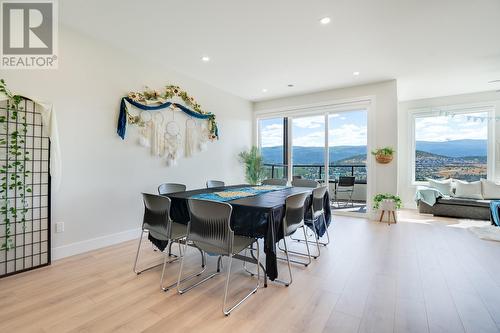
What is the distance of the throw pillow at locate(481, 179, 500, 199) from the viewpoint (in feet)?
16.7

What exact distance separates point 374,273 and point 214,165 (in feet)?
11.9

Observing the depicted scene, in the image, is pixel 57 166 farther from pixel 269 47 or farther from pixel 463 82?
pixel 463 82

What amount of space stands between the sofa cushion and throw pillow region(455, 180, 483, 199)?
0.18m

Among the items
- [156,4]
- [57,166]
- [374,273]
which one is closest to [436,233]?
[374,273]

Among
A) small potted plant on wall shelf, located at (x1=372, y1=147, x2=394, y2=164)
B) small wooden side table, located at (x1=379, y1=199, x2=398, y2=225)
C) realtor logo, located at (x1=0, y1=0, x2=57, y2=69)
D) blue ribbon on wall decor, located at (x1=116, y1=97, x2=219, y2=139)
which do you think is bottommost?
small wooden side table, located at (x1=379, y1=199, x2=398, y2=225)

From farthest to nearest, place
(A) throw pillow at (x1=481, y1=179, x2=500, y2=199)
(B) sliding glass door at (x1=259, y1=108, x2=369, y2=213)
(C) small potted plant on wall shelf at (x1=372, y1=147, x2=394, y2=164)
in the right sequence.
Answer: (B) sliding glass door at (x1=259, y1=108, x2=369, y2=213), (A) throw pillow at (x1=481, y1=179, x2=500, y2=199), (C) small potted plant on wall shelf at (x1=372, y1=147, x2=394, y2=164)

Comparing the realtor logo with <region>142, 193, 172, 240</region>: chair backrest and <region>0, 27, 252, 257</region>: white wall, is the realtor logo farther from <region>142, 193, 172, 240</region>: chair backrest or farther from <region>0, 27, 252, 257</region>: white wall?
<region>142, 193, 172, 240</region>: chair backrest

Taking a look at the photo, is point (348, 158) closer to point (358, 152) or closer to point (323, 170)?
point (358, 152)

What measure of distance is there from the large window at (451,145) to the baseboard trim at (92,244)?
22.4 ft

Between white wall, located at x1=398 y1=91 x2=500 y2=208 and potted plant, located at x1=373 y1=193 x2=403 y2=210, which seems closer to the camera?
potted plant, located at x1=373 y1=193 x2=403 y2=210

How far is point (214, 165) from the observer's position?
17.4 feet

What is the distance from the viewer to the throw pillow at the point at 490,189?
16.7 feet

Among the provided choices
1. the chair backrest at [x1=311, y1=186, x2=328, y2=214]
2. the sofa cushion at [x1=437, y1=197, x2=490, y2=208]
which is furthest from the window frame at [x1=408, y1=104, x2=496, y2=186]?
the chair backrest at [x1=311, y1=186, x2=328, y2=214]

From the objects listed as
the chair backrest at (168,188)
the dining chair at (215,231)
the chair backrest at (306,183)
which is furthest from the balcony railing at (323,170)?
the dining chair at (215,231)
